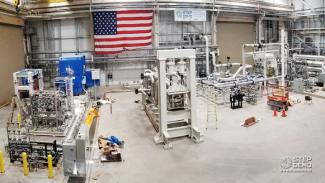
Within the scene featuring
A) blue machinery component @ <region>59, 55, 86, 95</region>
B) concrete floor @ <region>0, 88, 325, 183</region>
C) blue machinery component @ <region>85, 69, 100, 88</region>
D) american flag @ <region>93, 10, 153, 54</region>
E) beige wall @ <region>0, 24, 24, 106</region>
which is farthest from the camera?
american flag @ <region>93, 10, 153, 54</region>

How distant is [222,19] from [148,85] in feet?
34.3

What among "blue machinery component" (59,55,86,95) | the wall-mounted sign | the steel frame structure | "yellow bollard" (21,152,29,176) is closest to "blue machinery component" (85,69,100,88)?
"blue machinery component" (59,55,86,95)

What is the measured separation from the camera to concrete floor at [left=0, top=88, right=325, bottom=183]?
6254 mm

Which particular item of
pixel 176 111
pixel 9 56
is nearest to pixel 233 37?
pixel 176 111

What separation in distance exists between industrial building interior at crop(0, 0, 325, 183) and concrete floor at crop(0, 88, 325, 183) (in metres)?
0.04

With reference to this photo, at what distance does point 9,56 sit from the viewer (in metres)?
15.0

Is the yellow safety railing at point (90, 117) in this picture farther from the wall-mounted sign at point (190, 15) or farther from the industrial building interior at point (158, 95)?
the wall-mounted sign at point (190, 15)

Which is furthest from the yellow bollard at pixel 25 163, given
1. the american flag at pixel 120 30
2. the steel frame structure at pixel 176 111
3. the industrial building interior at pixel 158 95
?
the american flag at pixel 120 30

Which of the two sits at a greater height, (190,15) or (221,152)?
(190,15)

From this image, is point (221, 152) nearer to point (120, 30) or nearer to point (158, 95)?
point (158, 95)

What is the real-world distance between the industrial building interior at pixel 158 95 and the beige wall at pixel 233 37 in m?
0.09

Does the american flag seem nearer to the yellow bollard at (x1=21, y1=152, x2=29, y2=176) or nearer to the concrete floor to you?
the concrete floor

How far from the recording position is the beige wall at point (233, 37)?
1985 cm

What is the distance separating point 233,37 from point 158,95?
44.3ft
